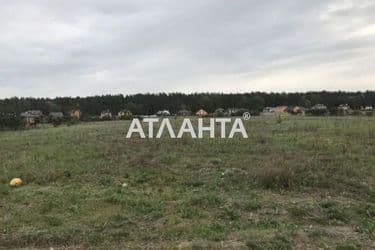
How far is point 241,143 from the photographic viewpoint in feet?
58.4

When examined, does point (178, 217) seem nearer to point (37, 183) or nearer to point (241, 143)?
point (37, 183)

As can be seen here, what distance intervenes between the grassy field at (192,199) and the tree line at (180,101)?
81.1 meters

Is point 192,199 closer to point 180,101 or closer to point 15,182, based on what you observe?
point 15,182

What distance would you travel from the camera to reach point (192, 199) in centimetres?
882

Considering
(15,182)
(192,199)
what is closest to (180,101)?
(15,182)

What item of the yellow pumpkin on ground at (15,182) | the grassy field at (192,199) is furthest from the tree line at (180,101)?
the yellow pumpkin on ground at (15,182)

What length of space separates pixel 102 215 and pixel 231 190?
A: 9.69 feet

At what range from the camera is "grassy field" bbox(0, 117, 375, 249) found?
6836 millimetres

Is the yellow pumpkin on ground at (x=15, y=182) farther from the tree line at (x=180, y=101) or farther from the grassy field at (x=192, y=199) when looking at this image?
the tree line at (x=180, y=101)

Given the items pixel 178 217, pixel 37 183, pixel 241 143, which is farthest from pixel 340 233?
pixel 241 143

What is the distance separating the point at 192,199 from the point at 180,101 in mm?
94289

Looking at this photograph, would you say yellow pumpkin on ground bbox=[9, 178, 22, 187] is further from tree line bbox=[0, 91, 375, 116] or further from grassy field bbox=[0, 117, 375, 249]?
tree line bbox=[0, 91, 375, 116]

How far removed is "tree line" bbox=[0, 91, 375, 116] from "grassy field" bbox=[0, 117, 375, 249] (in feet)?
266

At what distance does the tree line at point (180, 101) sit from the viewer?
98.6 meters
